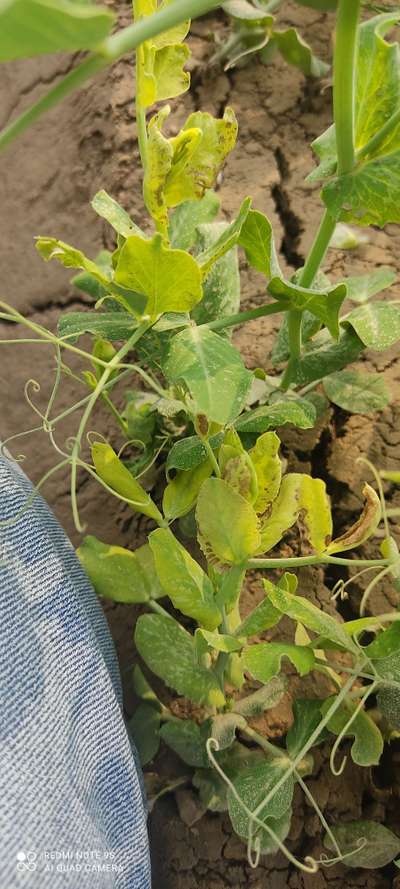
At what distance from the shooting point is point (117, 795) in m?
0.59

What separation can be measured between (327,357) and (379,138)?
22cm

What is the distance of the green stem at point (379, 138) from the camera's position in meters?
0.50

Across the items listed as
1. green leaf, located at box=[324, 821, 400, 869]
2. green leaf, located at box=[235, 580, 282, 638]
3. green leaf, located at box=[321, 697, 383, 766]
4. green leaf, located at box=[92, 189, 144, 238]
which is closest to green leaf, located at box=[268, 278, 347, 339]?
green leaf, located at box=[92, 189, 144, 238]

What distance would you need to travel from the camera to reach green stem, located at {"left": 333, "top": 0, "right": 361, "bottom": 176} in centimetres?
45

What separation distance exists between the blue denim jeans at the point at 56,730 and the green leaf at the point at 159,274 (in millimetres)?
199

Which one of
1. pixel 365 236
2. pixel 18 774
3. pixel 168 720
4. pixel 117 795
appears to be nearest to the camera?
pixel 18 774

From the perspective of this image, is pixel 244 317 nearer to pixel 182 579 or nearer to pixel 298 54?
pixel 182 579

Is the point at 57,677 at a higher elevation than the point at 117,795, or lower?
higher

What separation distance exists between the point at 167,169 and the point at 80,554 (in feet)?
1.12

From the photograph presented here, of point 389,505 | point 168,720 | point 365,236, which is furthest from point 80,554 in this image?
point 365,236

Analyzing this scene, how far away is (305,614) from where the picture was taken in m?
0.55

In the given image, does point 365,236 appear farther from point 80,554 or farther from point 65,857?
point 65,857

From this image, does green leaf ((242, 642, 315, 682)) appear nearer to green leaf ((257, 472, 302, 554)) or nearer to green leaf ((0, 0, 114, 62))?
green leaf ((257, 472, 302, 554))

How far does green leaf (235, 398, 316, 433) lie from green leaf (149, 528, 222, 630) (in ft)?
0.40
